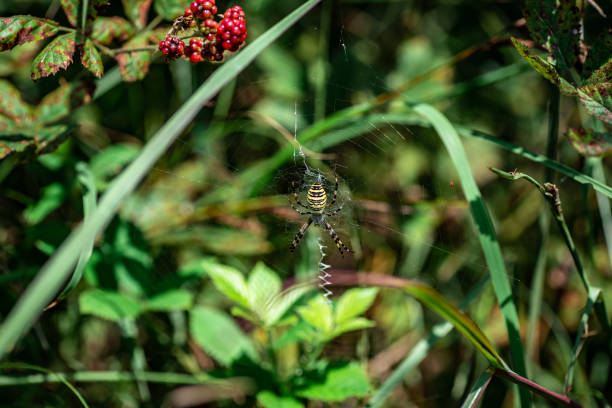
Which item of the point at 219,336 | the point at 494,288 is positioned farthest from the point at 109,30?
the point at 494,288

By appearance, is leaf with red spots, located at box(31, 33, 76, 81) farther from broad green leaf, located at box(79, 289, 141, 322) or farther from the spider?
the spider

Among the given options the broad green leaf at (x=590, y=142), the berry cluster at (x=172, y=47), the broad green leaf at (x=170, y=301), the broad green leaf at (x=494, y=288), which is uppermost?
the berry cluster at (x=172, y=47)

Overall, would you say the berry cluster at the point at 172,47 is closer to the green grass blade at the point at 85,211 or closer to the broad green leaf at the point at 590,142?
the green grass blade at the point at 85,211

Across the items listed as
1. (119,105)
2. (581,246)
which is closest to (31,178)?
(119,105)

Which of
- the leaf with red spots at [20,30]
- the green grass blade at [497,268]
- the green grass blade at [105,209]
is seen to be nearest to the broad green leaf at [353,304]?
the green grass blade at [497,268]

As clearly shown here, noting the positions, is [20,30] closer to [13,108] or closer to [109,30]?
[109,30]

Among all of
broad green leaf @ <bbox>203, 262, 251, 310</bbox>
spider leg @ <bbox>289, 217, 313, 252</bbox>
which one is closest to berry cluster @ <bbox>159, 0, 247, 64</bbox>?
broad green leaf @ <bbox>203, 262, 251, 310</bbox>

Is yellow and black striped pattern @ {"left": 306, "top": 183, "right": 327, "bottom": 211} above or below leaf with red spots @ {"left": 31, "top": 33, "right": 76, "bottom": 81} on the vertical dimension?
below

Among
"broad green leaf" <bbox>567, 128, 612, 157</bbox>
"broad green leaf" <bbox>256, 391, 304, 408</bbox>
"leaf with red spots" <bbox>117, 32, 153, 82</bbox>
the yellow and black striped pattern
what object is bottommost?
"broad green leaf" <bbox>256, 391, 304, 408</bbox>
